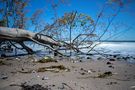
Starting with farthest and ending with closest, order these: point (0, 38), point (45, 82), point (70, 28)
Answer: point (70, 28), point (0, 38), point (45, 82)

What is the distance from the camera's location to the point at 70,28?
11.6 metres

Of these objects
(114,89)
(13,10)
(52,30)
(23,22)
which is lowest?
(114,89)

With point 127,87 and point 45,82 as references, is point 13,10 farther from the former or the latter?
point 127,87

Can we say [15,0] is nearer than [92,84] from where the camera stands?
No

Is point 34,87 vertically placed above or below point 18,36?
below

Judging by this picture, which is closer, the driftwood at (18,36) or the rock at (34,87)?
the rock at (34,87)

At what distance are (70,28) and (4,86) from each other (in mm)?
8426

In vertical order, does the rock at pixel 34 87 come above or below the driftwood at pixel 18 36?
below

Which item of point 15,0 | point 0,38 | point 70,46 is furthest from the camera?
point 15,0

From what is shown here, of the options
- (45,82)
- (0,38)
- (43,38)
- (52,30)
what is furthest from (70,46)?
(45,82)

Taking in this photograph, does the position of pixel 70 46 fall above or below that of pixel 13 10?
below

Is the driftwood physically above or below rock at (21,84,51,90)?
above

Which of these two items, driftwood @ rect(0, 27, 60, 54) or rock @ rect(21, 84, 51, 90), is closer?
rock @ rect(21, 84, 51, 90)

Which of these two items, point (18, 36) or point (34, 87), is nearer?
point (34, 87)
